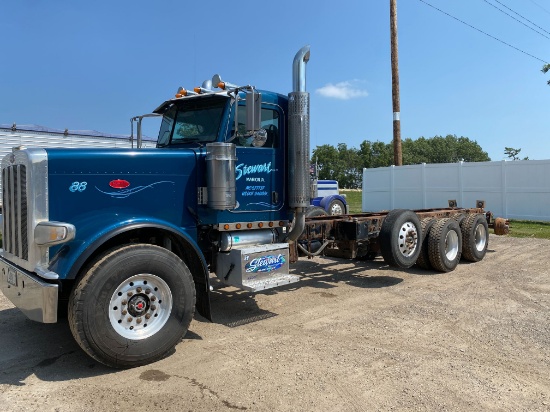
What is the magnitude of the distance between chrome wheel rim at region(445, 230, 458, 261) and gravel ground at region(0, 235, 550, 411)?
176cm

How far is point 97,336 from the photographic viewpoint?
13.0ft

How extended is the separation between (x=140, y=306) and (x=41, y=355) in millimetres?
1214

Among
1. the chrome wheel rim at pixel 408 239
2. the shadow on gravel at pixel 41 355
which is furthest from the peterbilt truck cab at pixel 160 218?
the chrome wheel rim at pixel 408 239

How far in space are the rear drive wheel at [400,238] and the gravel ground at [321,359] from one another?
1.77 feet

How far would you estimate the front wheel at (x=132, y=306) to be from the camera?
3943 millimetres

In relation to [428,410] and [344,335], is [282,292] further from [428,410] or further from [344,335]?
[428,410]

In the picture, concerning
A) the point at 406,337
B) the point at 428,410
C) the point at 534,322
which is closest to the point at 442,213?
the point at 534,322

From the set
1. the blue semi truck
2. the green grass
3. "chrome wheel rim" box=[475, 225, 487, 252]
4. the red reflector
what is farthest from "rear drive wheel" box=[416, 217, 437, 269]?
the green grass

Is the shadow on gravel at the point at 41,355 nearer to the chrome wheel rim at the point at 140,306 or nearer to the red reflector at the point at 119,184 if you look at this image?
the chrome wheel rim at the point at 140,306

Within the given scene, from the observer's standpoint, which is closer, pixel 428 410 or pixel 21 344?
pixel 428 410

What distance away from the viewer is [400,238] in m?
7.43

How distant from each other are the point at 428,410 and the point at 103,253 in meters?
3.00

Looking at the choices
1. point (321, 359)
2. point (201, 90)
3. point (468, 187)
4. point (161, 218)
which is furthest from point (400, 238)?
point (468, 187)

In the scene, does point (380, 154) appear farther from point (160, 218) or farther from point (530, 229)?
point (160, 218)
